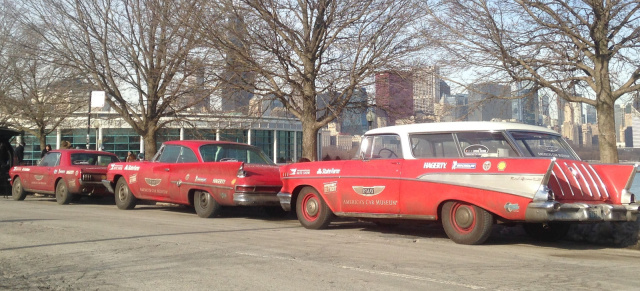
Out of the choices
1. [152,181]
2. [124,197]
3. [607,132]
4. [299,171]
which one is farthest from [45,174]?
[607,132]

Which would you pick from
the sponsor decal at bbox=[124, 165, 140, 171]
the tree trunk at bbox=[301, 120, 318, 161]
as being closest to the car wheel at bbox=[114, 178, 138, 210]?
the sponsor decal at bbox=[124, 165, 140, 171]

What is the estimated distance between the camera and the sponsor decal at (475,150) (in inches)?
335

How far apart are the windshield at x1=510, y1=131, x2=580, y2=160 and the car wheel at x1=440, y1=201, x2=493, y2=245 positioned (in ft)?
3.44

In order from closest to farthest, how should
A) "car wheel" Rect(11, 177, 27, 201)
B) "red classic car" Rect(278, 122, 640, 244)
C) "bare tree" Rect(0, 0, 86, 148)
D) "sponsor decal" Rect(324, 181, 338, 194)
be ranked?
"red classic car" Rect(278, 122, 640, 244)
"sponsor decal" Rect(324, 181, 338, 194)
"car wheel" Rect(11, 177, 27, 201)
"bare tree" Rect(0, 0, 86, 148)

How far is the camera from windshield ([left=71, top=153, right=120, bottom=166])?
53.1 feet

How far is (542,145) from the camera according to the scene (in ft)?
28.4

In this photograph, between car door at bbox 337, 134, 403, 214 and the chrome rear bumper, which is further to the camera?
car door at bbox 337, 134, 403, 214

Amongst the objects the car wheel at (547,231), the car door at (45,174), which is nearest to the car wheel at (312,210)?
the car wheel at (547,231)

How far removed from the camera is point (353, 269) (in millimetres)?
6773

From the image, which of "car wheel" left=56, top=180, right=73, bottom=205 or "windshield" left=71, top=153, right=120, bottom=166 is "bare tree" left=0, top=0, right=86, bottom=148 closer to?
"windshield" left=71, top=153, right=120, bottom=166

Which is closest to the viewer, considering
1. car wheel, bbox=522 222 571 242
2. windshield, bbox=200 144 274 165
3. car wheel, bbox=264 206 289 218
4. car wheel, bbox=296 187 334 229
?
car wheel, bbox=522 222 571 242

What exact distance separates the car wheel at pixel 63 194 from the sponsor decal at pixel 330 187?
27.8ft

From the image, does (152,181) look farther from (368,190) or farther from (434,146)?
(434,146)

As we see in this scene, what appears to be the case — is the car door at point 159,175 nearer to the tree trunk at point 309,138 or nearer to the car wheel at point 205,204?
the car wheel at point 205,204
